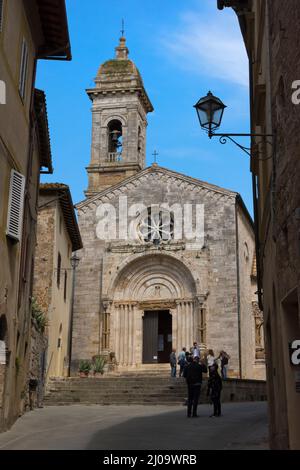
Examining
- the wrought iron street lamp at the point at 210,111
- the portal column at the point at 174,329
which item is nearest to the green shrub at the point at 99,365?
the portal column at the point at 174,329

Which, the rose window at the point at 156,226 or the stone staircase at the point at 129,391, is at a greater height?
the rose window at the point at 156,226

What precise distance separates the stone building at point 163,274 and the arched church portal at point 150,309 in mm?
49

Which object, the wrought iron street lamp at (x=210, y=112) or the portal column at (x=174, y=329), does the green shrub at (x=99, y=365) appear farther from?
the wrought iron street lamp at (x=210, y=112)

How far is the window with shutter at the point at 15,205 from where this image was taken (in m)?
12.1

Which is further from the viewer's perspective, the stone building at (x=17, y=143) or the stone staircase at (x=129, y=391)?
the stone staircase at (x=129, y=391)

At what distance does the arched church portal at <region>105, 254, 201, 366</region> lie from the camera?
32562mm

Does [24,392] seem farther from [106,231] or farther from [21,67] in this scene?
[106,231]

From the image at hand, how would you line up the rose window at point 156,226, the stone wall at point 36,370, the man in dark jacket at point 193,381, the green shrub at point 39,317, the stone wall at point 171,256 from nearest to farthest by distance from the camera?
the man in dark jacket at point 193,381, the stone wall at point 36,370, the green shrub at point 39,317, the stone wall at point 171,256, the rose window at point 156,226

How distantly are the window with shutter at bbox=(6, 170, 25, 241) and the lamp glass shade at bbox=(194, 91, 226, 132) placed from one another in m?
4.12

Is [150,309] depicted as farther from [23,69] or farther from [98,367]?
[23,69]

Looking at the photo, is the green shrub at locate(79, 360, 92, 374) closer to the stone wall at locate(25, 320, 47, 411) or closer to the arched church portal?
the arched church portal

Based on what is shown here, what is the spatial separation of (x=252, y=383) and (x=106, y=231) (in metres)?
11.4

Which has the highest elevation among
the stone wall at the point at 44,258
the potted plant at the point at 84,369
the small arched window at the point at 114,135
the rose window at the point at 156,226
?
the small arched window at the point at 114,135
